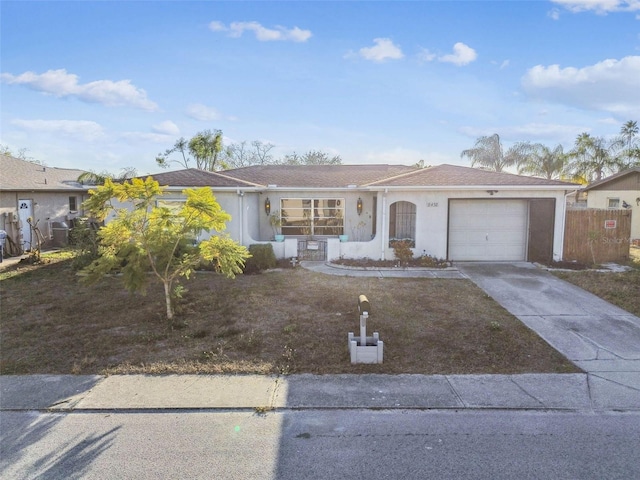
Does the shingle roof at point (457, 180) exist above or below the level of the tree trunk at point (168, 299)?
above

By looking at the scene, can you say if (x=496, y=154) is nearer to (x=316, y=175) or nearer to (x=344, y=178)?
(x=344, y=178)

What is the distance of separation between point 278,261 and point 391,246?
3903 mm

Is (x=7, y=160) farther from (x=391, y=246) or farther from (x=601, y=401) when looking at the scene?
(x=601, y=401)

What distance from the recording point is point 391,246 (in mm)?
13711

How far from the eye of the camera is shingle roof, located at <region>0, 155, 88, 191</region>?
16.7 metres

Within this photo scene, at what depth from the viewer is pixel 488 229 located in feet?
45.2

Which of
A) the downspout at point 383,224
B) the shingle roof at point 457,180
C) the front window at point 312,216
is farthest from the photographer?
the front window at point 312,216

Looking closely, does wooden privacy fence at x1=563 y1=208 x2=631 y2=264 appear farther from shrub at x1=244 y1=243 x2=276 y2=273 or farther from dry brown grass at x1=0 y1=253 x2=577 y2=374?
shrub at x1=244 y1=243 x2=276 y2=273

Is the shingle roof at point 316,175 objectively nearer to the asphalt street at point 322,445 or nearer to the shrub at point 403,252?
the shrub at point 403,252

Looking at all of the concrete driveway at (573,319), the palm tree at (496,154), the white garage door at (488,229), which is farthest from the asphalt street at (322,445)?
the palm tree at (496,154)

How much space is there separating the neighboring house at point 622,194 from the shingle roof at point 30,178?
26.4 metres

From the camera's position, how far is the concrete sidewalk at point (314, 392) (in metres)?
4.98

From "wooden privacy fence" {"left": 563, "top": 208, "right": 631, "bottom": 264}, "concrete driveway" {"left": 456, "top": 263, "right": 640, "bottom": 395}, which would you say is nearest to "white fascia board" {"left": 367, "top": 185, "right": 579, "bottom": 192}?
"wooden privacy fence" {"left": 563, "top": 208, "right": 631, "bottom": 264}

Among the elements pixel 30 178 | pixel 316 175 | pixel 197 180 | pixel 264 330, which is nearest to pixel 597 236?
pixel 316 175
